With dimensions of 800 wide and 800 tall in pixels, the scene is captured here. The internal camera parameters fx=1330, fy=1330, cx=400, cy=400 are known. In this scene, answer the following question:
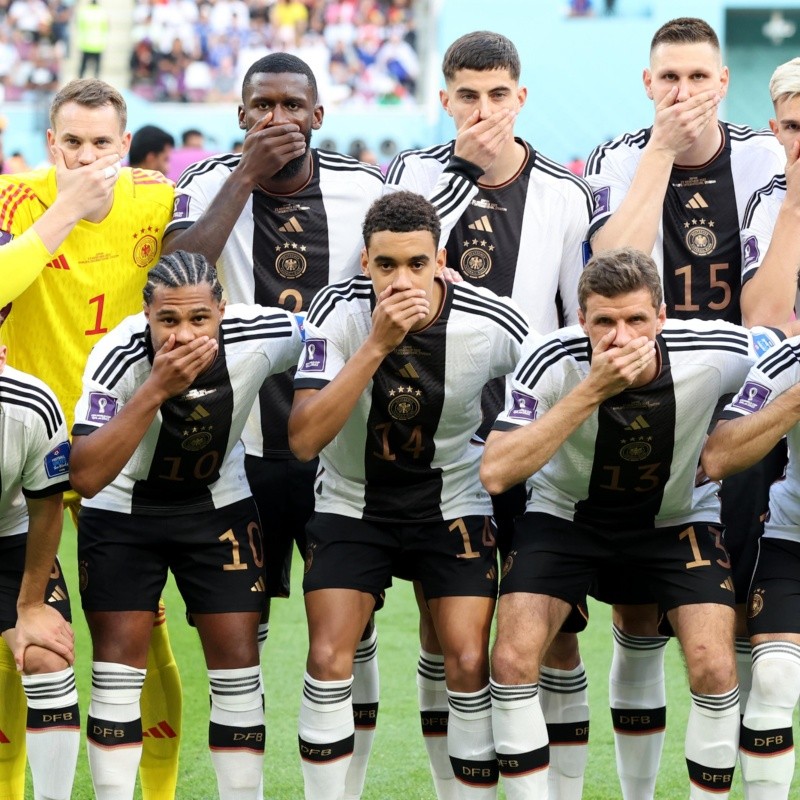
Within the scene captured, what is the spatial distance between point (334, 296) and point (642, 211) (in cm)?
115

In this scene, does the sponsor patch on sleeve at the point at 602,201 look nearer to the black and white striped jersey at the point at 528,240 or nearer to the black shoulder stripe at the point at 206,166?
the black and white striped jersey at the point at 528,240

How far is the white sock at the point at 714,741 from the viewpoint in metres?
4.09

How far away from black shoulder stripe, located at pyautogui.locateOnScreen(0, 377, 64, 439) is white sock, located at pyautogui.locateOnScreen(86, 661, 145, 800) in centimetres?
79

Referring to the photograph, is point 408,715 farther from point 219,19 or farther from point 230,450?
point 219,19

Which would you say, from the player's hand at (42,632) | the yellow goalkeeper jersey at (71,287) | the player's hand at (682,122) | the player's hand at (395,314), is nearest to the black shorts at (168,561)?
the player's hand at (42,632)

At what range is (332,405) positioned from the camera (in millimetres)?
4203

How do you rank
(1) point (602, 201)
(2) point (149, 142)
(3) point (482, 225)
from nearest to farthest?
(3) point (482, 225) < (1) point (602, 201) < (2) point (149, 142)

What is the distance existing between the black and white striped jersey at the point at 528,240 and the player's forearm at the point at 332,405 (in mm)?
809

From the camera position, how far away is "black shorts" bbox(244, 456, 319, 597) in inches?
195

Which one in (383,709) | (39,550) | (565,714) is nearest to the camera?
(39,550)

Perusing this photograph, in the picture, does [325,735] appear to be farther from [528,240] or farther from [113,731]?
[528,240]

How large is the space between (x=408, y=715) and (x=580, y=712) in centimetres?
188

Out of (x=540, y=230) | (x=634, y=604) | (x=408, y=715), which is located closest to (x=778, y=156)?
(x=540, y=230)

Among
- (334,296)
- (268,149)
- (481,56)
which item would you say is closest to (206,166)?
(268,149)
